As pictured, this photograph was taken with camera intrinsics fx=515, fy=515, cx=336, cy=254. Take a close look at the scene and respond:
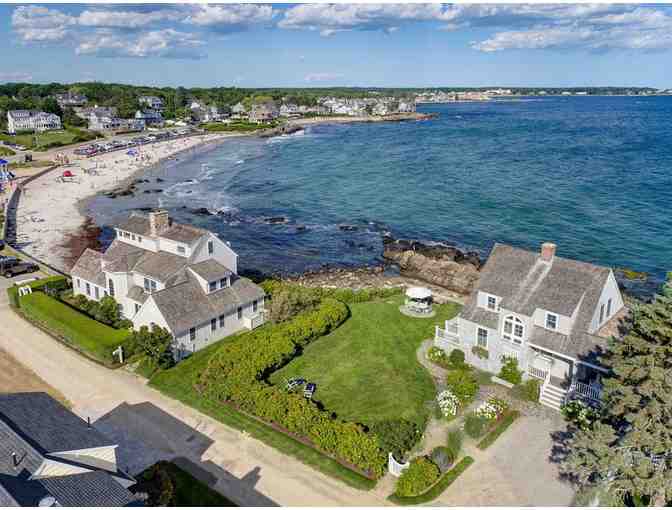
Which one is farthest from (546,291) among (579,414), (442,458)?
(442,458)

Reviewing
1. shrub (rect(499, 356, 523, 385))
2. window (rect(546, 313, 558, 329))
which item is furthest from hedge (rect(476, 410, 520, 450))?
window (rect(546, 313, 558, 329))

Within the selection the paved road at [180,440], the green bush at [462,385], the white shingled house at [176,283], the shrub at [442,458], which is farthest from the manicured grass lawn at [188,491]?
the green bush at [462,385]

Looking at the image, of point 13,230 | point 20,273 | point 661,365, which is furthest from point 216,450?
point 13,230

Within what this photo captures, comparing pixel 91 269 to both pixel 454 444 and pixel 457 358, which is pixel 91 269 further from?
pixel 454 444

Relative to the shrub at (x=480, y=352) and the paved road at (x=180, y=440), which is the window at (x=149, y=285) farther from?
the shrub at (x=480, y=352)

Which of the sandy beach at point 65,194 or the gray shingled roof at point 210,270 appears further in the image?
the sandy beach at point 65,194
